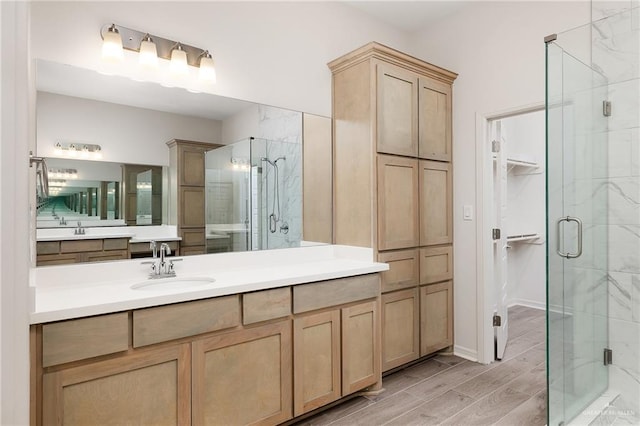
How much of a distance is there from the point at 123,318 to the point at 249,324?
23.6 inches

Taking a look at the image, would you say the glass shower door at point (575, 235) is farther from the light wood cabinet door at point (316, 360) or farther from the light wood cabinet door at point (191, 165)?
the light wood cabinet door at point (191, 165)

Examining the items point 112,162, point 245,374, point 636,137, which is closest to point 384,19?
point 636,137

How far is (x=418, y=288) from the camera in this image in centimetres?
293

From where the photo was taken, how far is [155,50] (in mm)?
2066

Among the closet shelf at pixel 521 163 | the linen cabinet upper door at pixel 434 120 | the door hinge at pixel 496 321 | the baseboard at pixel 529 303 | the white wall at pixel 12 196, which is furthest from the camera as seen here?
the baseboard at pixel 529 303

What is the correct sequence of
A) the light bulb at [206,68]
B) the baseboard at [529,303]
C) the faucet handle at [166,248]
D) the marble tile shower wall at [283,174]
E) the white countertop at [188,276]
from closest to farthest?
1. the white countertop at [188,276]
2. the faucet handle at [166,248]
3. the light bulb at [206,68]
4. the marble tile shower wall at [283,174]
5. the baseboard at [529,303]

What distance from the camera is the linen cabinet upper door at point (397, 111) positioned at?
104 inches

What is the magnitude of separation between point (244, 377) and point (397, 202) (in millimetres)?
1610

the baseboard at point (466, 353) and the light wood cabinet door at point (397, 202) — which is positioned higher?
the light wood cabinet door at point (397, 202)

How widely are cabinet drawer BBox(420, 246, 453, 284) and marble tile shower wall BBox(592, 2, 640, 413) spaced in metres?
1.14

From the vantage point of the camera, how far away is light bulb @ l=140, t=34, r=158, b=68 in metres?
2.03

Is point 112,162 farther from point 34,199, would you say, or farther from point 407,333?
point 407,333

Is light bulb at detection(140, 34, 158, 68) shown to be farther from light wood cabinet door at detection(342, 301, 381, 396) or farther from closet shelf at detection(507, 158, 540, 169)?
closet shelf at detection(507, 158, 540, 169)

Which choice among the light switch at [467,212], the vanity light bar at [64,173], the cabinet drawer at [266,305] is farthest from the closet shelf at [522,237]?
the vanity light bar at [64,173]
